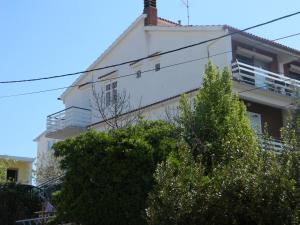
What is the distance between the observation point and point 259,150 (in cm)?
1160

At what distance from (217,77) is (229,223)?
240 inches

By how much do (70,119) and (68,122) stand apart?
0.80 feet

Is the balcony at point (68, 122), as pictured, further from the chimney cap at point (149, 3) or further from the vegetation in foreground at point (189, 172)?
the vegetation in foreground at point (189, 172)

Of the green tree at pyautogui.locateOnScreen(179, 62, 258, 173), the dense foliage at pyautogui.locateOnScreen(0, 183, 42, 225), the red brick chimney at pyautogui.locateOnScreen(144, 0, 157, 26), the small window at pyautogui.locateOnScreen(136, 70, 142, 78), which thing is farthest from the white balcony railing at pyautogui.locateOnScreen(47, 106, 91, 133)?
the green tree at pyautogui.locateOnScreen(179, 62, 258, 173)

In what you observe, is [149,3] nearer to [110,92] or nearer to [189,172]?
[110,92]

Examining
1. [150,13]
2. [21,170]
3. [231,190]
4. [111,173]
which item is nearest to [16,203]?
[111,173]

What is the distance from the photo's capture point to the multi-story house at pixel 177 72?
24.7m

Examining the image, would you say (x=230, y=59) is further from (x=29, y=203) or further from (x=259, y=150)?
(x=259, y=150)

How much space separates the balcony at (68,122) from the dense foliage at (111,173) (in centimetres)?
1711

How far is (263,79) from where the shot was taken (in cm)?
2506

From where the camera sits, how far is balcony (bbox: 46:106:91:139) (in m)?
32.0

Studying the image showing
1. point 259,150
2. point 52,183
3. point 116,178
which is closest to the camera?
point 259,150

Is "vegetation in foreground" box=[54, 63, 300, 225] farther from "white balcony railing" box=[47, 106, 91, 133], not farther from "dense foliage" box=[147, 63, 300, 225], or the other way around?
"white balcony railing" box=[47, 106, 91, 133]

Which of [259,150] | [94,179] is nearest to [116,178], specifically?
[94,179]
